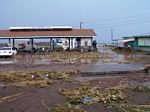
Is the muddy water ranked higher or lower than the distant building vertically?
lower

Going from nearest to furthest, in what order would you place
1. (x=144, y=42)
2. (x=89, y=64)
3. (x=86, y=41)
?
(x=89, y=64) → (x=144, y=42) → (x=86, y=41)

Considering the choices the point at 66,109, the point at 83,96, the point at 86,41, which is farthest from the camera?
the point at 86,41

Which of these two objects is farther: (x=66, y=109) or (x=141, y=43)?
(x=141, y=43)

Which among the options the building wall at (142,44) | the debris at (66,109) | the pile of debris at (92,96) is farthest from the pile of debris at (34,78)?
the building wall at (142,44)

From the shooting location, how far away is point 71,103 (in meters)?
11.5

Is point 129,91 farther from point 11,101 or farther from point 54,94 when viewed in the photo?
point 11,101

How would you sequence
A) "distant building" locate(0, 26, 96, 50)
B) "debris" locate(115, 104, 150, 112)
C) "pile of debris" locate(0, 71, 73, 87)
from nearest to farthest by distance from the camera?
1. "debris" locate(115, 104, 150, 112)
2. "pile of debris" locate(0, 71, 73, 87)
3. "distant building" locate(0, 26, 96, 50)

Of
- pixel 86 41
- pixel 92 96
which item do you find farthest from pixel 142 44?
pixel 92 96

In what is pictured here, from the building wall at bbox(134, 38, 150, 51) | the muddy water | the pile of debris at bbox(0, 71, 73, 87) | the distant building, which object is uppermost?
the distant building

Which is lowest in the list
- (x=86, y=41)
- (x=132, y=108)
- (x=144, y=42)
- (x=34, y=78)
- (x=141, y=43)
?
(x=132, y=108)

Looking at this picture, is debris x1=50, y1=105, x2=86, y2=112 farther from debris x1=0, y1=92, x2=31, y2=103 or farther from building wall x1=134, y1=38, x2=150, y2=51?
building wall x1=134, y1=38, x2=150, y2=51

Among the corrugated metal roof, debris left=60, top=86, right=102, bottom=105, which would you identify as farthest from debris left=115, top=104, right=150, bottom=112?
the corrugated metal roof

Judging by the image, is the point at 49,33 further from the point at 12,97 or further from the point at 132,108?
the point at 132,108

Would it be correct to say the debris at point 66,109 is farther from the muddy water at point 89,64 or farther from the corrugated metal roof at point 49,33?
the corrugated metal roof at point 49,33
